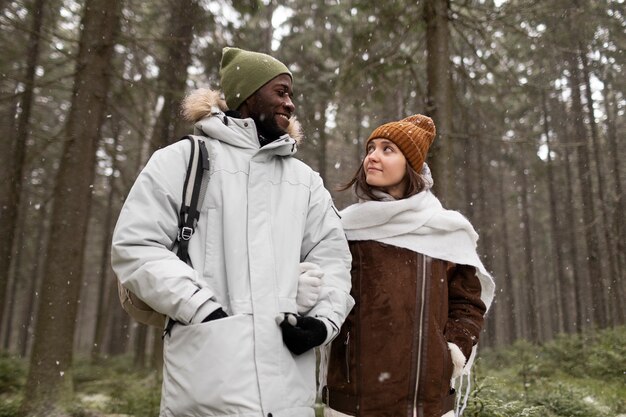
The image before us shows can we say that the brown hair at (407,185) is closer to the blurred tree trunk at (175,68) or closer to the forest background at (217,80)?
the forest background at (217,80)

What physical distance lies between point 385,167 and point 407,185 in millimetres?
212

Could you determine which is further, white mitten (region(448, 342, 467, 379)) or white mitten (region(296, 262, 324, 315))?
white mitten (region(448, 342, 467, 379))

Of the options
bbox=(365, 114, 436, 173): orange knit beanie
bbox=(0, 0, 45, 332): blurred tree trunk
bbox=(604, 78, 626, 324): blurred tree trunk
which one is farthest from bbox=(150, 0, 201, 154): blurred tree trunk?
bbox=(604, 78, 626, 324): blurred tree trunk

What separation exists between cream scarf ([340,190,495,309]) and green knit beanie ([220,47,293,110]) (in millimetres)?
918

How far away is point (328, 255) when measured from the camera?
2711 millimetres

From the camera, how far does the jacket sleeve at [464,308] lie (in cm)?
310

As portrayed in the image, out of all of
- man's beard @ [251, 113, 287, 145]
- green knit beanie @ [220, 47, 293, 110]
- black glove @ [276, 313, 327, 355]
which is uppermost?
green knit beanie @ [220, 47, 293, 110]

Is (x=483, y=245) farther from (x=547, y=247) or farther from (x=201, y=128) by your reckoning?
(x=201, y=128)

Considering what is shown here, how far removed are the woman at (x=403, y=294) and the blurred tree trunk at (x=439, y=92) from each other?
10.3 feet

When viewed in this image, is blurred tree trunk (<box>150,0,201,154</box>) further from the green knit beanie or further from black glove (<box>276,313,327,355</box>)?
black glove (<box>276,313,327,355</box>)

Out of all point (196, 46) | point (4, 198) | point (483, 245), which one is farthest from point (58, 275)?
point (483, 245)

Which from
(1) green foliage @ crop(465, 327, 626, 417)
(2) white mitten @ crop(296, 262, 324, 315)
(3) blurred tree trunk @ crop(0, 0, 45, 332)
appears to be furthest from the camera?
A: (3) blurred tree trunk @ crop(0, 0, 45, 332)

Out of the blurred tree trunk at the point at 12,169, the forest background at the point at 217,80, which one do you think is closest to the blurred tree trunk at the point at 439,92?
the forest background at the point at 217,80

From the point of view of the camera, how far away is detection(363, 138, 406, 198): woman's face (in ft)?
10.7
